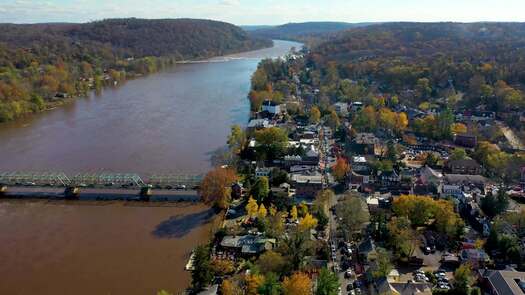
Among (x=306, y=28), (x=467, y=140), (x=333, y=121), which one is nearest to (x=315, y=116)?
(x=333, y=121)

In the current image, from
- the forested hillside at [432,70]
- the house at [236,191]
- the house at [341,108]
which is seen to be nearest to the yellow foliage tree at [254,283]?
the house at [236,191]

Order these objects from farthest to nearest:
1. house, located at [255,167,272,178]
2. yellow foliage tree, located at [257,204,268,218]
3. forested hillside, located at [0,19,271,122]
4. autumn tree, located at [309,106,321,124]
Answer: forested hillside, located at [0,19,271,122], autumn tree, located at [309,106,321,124], house, located at [255,167,272,178], yellow foliage tree, located at [257,204,268,218]

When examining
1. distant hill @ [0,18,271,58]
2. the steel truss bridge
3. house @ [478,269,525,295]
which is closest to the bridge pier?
the steel truss bridge

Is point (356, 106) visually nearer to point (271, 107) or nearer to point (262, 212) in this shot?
point (271, 107)

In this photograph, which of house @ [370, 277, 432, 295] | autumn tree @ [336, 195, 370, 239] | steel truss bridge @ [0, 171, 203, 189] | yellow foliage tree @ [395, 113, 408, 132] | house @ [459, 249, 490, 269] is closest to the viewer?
house @ [370, 277, 432, 295]

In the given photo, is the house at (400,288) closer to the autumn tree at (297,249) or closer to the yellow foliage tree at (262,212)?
the autumn tree at (297,249)

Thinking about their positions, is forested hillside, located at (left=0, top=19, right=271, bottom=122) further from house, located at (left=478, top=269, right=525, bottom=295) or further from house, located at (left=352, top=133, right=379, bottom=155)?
house, located at (left=478, top=269, right=525, bottom=295)

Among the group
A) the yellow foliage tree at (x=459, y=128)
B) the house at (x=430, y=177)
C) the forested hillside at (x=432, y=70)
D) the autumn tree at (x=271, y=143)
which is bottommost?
the house at (x=430, y=177)
